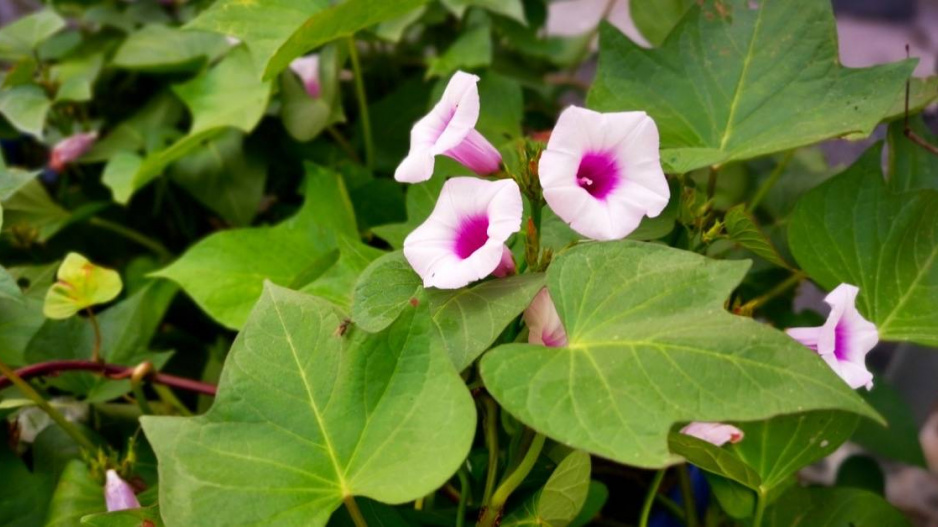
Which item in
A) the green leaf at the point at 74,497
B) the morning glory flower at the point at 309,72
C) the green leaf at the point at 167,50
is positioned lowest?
the green leaf at the point at 74,497

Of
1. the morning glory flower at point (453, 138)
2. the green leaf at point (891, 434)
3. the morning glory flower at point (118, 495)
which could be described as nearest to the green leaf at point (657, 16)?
the morning glory flower at point (453, 138)

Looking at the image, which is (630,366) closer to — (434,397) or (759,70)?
(434,397)

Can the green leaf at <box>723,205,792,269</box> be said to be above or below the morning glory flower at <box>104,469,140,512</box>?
above

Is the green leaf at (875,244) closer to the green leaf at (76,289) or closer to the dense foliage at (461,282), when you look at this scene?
the dense foliage at (461,282)

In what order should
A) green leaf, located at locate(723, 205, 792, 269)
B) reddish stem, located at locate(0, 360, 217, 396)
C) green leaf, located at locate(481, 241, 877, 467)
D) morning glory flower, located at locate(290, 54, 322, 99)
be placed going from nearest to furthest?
green leaf, located at locate(481, 241, 877, 467) → green leaf, located at locate(723, 205, 792, 269) → reddish stem, located at locate(0, 360, 217, 396) → morning glory flower, located at locate(290, 54, 322, 99)

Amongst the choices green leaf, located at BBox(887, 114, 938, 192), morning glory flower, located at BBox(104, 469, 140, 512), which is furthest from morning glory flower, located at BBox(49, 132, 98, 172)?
green leaf, located at BBox(887, 114, 938, 192)

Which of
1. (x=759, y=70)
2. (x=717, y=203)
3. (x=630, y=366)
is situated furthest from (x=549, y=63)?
(x=630, y=366)

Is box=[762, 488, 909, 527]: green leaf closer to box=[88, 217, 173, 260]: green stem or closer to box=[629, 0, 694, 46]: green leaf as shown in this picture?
box=[629, 0, 694, 46]: green leaf
